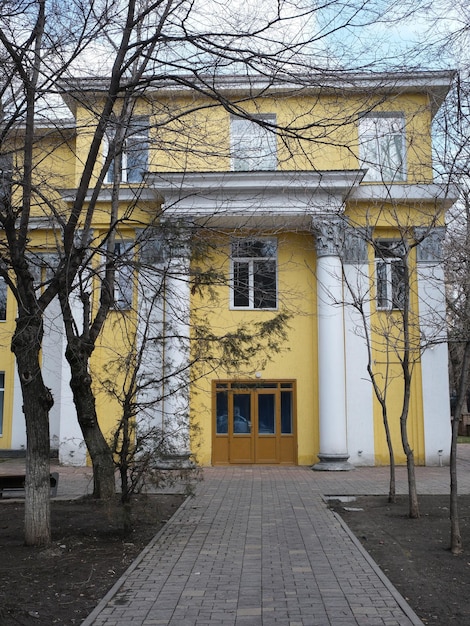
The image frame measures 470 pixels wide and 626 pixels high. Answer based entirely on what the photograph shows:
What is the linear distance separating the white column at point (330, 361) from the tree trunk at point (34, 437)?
11432 mm

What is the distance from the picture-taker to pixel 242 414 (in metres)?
20.7

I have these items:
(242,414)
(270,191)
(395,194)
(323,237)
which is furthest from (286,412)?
(395,194)

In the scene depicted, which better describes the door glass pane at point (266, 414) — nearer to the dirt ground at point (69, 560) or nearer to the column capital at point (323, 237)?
the column capital at point (323, 237)

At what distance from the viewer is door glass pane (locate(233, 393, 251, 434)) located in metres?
20.6

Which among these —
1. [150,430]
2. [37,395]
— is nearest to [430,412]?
[150,430]

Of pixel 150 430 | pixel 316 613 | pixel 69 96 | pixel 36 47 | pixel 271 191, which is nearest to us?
pixel 316 613

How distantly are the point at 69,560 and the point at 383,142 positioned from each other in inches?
472

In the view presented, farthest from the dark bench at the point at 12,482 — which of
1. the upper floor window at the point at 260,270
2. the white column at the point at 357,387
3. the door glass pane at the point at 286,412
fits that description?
the white column at the point at 357,387

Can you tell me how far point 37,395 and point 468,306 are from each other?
6.34 meters

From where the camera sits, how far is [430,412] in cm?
2002

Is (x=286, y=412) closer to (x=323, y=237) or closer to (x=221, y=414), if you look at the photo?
(x=221, y=414)

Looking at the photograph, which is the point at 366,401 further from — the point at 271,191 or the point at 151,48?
the point at 151,48

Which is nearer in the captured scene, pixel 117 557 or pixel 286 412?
pixel 117 557

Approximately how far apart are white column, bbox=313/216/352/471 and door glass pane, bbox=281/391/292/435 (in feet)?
4.15
